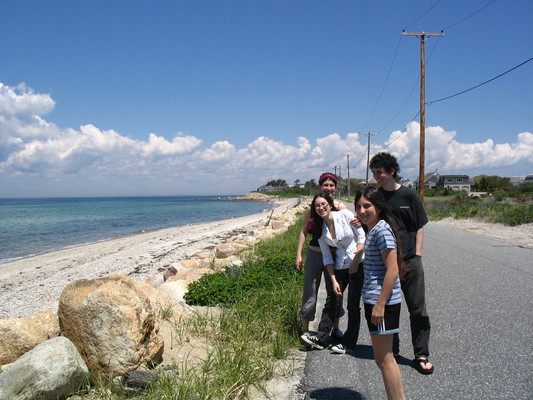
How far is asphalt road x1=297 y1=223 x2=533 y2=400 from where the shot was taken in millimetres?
3191

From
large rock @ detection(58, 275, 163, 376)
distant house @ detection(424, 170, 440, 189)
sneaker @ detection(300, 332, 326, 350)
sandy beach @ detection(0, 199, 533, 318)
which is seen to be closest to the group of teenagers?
sneaker @ detection(300, 332, 326, 350)

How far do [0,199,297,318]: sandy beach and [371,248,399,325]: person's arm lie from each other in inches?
330

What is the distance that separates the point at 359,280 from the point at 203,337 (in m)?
1.93

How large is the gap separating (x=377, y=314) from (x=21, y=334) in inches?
143

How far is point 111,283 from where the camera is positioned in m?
3.87

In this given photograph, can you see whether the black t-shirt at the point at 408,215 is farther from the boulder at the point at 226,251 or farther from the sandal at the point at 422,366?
the boulder at the point at 226,251

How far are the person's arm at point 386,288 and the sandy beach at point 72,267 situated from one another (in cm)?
837

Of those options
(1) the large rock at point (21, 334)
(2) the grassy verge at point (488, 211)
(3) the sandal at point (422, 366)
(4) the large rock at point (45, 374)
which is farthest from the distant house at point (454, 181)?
(4) the large rock at point (45, 374)

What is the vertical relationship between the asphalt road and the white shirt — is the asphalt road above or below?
below

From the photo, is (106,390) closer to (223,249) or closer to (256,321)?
(256,321)

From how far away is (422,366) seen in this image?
3.51m

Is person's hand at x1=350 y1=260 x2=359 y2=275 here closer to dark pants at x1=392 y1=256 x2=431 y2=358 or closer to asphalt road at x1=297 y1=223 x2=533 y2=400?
dark pants at x1=392 y1=256 x2=431 y2=358

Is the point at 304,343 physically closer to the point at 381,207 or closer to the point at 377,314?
the point at 377,314

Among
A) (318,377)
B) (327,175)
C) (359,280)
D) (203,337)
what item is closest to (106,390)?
(203,337)
